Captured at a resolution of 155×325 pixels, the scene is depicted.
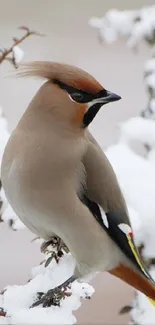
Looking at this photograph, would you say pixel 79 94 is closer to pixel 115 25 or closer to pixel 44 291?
pixel 44 291

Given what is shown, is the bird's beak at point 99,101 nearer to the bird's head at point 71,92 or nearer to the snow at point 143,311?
the bird's head at point 71,92

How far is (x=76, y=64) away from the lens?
3.98m

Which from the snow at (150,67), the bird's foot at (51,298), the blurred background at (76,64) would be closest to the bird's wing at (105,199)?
the bird's foot at (51,298)

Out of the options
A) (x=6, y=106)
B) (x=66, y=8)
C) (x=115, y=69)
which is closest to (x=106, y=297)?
(x=6, y=106)

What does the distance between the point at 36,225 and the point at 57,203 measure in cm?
6

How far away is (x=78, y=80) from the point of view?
4.35 feet

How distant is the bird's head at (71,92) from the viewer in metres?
1.33

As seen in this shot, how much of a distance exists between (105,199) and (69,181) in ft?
0.25

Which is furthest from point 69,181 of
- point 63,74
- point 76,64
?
point 76,64

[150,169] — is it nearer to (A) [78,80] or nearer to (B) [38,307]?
(A) [78,80]

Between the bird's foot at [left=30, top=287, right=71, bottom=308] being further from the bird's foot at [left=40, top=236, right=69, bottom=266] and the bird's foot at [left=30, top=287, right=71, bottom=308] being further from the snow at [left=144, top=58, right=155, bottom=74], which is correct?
the snow at [left=144, top=58, right=155, bottom=74]

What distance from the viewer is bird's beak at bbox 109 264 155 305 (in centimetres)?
147

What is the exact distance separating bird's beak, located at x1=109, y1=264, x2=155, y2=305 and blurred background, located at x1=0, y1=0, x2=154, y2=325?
1.00 metres

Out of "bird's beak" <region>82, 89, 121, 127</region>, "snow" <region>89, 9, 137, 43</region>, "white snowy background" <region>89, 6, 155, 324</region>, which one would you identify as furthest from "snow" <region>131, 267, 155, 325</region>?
"snow" <region>89, 9, 137, 43</region>
